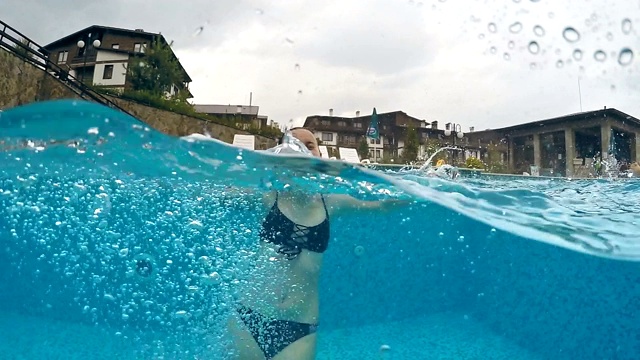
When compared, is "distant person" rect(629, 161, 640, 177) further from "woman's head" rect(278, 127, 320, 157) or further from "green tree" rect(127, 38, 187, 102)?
"green tree" rect(127, 38, 187, 102)

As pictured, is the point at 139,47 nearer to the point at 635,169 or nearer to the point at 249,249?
the point at 249,249

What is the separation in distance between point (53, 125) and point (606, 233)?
597 cm

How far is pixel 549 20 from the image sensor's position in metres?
4.23

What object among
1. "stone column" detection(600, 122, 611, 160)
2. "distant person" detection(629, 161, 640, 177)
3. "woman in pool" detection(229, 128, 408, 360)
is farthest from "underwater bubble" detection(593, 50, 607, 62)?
"distant person" detection(629, 161, 640, 177)

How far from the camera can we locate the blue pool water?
177 inches

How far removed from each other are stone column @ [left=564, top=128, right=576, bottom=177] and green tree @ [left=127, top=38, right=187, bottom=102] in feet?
27.4

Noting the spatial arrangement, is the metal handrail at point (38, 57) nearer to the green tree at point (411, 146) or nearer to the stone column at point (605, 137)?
the green tree at point (411, 146)

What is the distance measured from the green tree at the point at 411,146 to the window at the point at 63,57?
9.54m

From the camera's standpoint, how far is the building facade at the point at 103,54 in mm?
7840

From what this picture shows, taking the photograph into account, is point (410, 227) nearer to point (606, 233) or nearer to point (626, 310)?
point (606, 233)

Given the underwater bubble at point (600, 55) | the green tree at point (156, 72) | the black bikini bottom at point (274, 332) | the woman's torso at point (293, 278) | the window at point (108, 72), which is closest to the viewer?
the black bikini bottom at point (274, 332)

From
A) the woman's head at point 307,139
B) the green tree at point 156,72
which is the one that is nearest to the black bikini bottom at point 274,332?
the woman's head at point 307,139

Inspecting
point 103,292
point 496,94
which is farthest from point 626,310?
point 103,292

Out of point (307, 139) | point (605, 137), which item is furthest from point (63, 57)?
point (605, 137)
